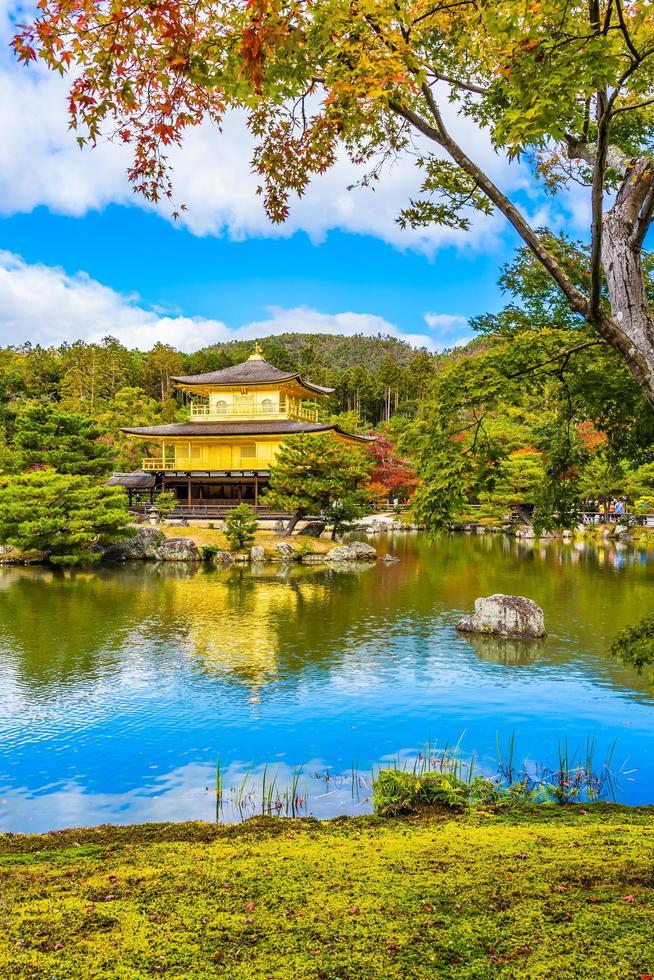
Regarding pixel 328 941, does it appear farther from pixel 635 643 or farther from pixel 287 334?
pixel 287 334

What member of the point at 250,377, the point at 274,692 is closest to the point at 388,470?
the point at 250,377

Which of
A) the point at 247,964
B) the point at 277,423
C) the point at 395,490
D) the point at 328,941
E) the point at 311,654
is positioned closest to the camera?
the point at 247,964

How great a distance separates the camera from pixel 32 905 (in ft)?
10.1

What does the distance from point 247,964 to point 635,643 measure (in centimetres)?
395

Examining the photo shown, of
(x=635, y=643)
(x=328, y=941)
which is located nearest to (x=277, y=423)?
(x=635, y=643)

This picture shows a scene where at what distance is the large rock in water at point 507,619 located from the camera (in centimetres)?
1215

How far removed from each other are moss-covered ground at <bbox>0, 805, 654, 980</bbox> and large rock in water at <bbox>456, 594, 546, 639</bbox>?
25.8 ft

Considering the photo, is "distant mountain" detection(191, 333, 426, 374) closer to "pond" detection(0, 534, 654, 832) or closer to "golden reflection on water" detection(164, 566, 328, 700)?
"golden reflection on water" detection(164, 566, 328, 700)

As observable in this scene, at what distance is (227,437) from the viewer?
3086 cm

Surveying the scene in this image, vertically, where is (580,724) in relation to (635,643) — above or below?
below

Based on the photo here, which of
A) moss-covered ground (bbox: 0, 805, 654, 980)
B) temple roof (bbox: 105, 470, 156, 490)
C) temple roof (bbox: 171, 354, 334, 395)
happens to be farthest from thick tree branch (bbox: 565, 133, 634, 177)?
temple roof (bbox: 105, 470, 156, 490)

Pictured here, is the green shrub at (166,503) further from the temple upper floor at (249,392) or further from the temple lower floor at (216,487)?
the temple upper floor at (249,392)

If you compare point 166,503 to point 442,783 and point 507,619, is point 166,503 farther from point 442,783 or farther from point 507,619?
point 442,783

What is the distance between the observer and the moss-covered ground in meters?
2.47
